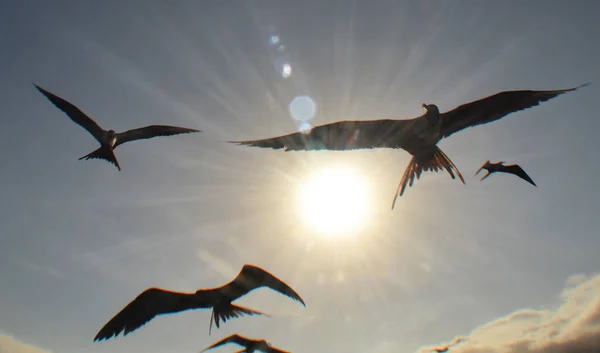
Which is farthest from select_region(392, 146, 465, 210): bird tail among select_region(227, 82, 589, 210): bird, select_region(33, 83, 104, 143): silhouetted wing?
select_region(33, 83, 104, 143): silhouetted wing

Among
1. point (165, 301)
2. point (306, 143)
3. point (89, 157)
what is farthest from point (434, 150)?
point (89, 157)

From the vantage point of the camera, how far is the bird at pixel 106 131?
997 centimetres

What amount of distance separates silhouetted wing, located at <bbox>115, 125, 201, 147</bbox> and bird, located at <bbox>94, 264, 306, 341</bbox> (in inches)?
155

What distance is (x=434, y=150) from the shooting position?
8336 millimetres

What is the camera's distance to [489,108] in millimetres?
7934

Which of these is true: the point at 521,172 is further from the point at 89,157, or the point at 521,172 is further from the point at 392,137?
the point at 89,157

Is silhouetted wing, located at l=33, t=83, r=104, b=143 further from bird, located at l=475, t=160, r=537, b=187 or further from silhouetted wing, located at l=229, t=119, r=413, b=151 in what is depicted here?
bird, located at l=475, t=160, r=537, b=187

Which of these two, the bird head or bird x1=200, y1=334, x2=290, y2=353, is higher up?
the bird head

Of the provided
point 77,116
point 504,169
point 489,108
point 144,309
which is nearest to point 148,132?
point 77,116

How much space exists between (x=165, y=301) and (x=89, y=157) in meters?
4.11

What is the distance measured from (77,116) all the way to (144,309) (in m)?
5.78

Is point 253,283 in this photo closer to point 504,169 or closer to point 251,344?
point 251,344

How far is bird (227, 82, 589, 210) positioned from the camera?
7.56 metres

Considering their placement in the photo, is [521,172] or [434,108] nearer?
[521,172]
